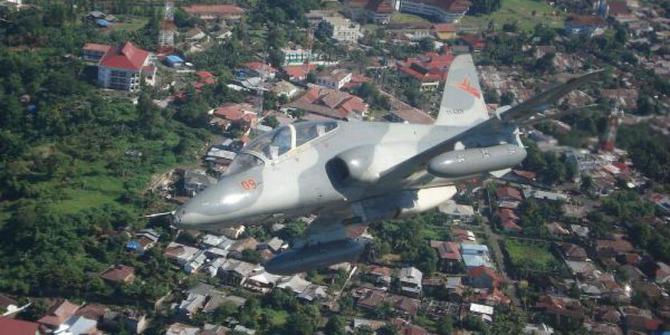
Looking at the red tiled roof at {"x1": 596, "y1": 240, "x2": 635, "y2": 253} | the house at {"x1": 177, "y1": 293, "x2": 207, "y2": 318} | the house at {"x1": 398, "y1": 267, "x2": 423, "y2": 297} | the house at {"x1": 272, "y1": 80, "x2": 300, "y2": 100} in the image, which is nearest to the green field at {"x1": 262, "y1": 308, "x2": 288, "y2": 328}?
the house at {"x1": 177, "y1": 293, "x2": 207, "y2": 318}

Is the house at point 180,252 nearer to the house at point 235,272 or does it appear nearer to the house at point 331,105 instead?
the house at point 235,272

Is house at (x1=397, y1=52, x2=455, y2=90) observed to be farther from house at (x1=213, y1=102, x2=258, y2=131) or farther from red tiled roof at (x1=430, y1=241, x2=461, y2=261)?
red tiled roof at (x1=430, y1=241, x2=461, y2=261)

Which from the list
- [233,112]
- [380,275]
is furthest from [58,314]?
[233,112]

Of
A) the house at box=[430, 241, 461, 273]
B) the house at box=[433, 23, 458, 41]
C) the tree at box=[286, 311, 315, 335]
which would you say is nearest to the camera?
the tree at box=[286, 311, 315, 335]

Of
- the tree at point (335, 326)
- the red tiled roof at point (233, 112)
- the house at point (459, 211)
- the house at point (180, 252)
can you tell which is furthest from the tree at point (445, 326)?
the red tiled roof at point (233, 112)

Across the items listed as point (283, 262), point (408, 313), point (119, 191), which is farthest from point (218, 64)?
point (283, 262)

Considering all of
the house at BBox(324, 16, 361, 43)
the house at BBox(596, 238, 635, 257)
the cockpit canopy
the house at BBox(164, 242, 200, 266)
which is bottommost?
the house at BBox(164, 242, 200, 266)

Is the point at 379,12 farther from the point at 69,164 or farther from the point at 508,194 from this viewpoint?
the point at 69,164

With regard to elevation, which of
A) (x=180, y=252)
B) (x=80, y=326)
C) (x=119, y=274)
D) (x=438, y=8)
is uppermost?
(x=438, y=8)
